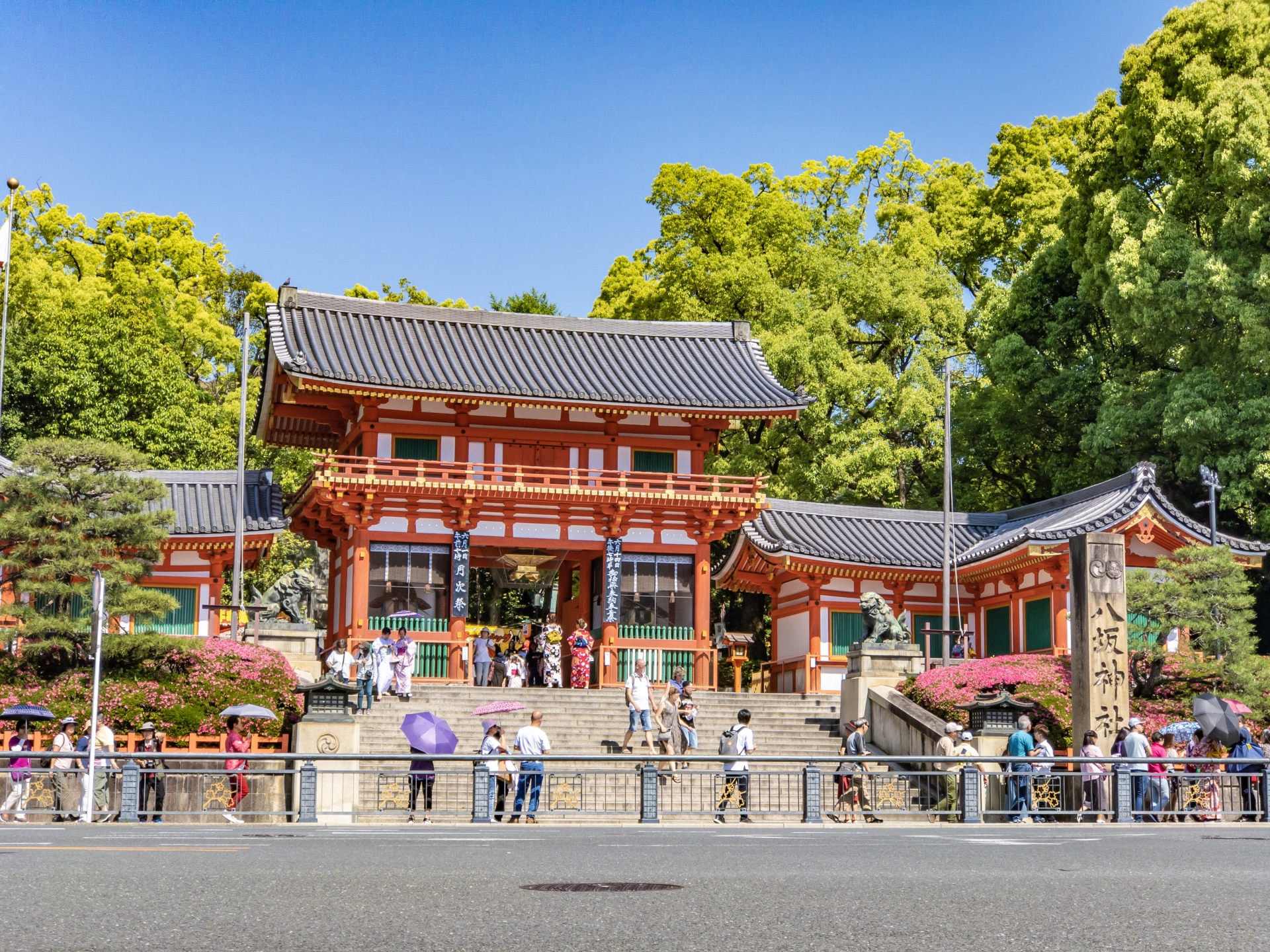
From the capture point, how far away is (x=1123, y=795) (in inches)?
794

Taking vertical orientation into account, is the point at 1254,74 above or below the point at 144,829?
above

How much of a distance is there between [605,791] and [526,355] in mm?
19733

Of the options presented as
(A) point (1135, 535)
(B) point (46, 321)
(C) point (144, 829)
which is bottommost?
(C) point (144, 829)

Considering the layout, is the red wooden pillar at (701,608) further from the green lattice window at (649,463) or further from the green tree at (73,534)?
the green tree at (73,534)

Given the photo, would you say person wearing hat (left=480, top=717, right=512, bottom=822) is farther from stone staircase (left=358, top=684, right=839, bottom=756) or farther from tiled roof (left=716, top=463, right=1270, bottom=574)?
tiled roof (left=716, top=463, right=1270, bottom=574)

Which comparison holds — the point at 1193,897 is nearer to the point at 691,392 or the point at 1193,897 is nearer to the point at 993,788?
the point at 993,788

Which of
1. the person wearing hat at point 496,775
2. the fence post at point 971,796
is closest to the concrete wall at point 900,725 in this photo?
the fence post at point 971,796

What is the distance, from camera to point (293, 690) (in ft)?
88.2

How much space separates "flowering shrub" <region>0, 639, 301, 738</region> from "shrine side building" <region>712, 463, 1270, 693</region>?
13686 millimetres

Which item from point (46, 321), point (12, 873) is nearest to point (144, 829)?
point (12, 873)

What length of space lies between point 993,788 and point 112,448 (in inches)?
652

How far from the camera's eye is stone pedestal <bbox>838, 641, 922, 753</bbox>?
95.4 feet

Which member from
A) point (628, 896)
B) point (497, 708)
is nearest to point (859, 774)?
point (497, 708)

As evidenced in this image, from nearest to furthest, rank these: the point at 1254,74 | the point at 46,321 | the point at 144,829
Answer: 1. the point at 144,829
2. the point at 1254,74
3. the point at 46,321
